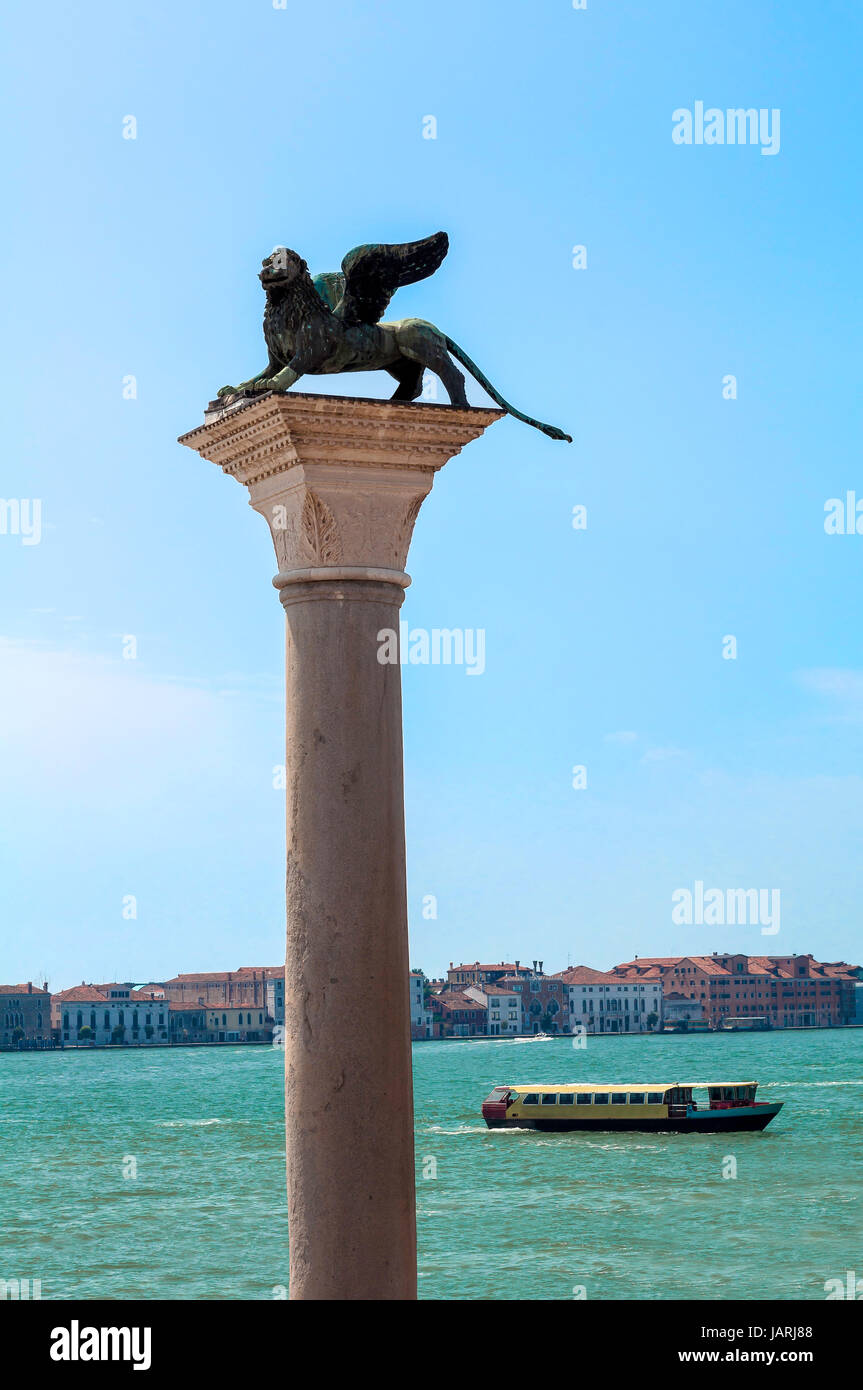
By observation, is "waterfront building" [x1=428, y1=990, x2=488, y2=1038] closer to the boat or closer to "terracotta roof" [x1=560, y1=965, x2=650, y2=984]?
"terracotta roof" [x1=560, y1=965, x2=650, y2=984]

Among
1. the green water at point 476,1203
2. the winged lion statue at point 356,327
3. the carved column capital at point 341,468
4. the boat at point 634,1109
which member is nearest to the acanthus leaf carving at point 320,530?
the carved column capital at point 341,468

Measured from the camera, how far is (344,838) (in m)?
5.18

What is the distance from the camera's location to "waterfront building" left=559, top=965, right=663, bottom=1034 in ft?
511

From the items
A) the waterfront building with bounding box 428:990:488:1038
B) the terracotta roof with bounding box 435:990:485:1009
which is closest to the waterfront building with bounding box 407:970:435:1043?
the waterfront building with bounding box 428:990:488:1038

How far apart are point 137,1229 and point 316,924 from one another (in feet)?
140

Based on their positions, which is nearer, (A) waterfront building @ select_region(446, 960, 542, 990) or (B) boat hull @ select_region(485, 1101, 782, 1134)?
(B) boat hull @ select_region(485, 1101, 782, 1134)

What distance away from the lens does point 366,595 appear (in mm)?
5297

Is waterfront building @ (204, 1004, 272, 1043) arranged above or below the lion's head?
below

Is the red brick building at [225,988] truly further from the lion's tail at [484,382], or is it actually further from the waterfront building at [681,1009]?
the lion's tail at [484,382]

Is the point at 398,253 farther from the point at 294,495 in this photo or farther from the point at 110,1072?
the point at 110,1072

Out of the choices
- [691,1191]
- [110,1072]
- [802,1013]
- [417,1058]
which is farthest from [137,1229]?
[802,1013]

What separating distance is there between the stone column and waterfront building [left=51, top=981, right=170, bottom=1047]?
152469 mm

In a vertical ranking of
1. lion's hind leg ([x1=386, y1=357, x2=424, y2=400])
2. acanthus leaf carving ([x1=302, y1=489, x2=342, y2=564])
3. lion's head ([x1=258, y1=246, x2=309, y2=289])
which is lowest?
acanthus leaf carving ([x1=302, y1=489, x2=342, y2=564])

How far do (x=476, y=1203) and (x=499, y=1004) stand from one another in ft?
359
